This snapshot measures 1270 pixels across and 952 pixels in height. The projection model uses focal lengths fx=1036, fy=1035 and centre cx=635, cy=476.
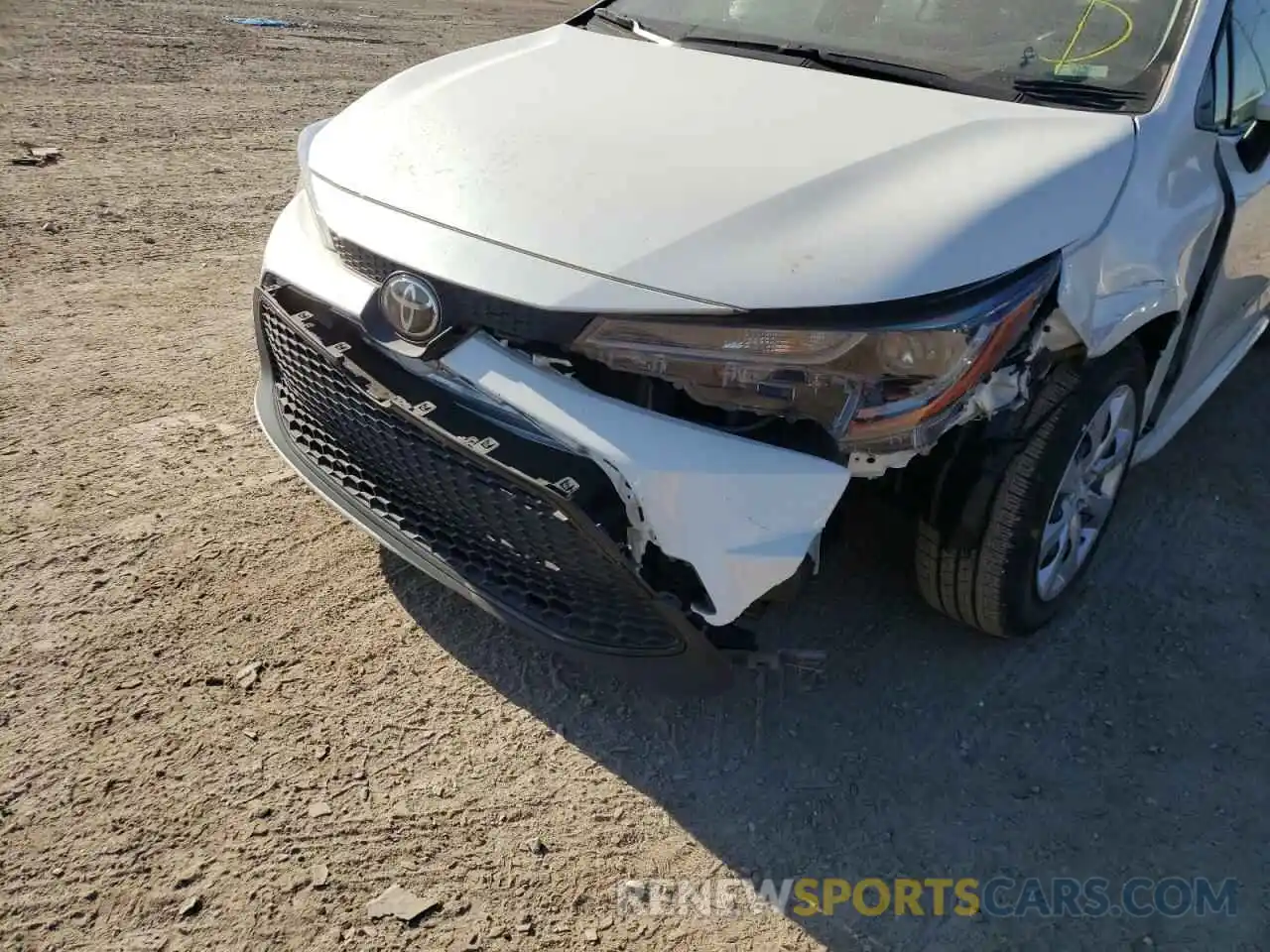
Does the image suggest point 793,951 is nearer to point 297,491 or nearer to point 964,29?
point 297,491

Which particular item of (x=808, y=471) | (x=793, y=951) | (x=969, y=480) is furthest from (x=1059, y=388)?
(x=793, y=951)

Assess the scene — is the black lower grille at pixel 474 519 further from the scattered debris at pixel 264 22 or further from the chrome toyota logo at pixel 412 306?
the scattered debris at pixel 264 22

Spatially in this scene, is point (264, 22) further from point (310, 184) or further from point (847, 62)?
point (847, 62)

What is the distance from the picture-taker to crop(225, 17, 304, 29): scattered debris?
1027cm

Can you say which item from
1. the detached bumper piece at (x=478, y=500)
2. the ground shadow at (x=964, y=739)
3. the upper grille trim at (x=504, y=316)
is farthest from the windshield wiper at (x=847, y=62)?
the detached bumper piece at (x=478, y=500)

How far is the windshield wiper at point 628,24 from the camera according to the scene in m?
3.10

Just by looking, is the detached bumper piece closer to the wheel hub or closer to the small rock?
the small rock

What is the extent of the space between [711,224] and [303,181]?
1.17 m

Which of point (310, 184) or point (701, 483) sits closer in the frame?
point (701, 483)

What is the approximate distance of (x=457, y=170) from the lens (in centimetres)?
231

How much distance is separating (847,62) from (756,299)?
115 centimetres

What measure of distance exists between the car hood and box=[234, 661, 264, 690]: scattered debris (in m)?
1.18

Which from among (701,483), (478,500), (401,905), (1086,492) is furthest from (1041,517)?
(401,905)

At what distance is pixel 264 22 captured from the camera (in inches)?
410
